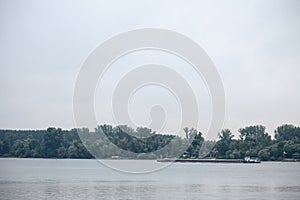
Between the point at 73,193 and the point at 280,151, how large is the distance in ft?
384

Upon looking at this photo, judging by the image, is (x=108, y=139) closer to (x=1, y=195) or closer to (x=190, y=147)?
(x=190, y=147)

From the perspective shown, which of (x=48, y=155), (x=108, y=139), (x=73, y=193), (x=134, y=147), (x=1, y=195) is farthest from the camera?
(x=48, y=155)

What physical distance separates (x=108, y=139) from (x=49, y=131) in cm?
2578

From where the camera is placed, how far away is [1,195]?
48.3 meters

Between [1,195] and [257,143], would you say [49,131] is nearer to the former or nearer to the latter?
[257,143]

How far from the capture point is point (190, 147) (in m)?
166

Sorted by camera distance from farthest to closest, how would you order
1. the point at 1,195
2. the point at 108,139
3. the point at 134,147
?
the point at 134,147, the point at 108,139, the point at 1,195

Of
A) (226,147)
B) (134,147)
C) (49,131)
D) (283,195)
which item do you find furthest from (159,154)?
(283,195)

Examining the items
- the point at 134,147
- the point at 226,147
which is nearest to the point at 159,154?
the point at 134,147

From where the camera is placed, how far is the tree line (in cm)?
15338

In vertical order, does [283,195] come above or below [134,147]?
below

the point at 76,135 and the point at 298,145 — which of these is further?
the point at 76,135

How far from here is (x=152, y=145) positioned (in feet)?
544

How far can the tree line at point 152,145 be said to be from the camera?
153m
